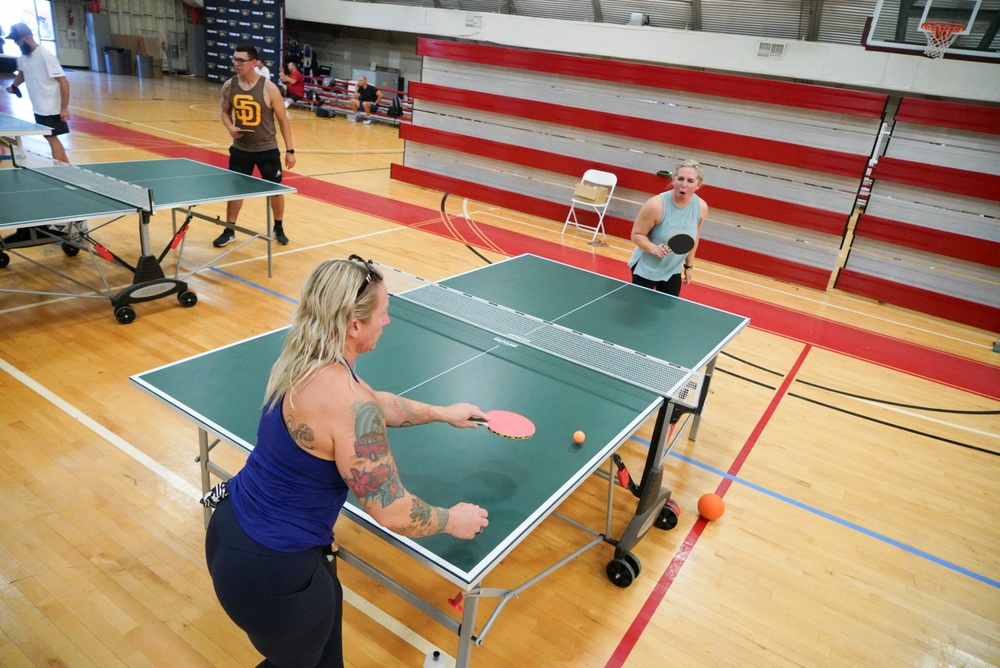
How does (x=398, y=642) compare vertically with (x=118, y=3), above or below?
below

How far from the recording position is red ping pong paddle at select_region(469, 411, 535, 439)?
2523mm

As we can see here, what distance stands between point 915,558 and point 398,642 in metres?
3.07

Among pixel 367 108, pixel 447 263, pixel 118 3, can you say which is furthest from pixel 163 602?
pixel 118 3

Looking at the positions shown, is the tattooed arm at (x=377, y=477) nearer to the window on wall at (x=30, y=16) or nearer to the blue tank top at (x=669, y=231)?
the blue tank top at (x=669, y=231)

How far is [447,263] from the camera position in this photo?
303 inches

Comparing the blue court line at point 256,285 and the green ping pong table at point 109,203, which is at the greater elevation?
the green ping pong table at point 109,203

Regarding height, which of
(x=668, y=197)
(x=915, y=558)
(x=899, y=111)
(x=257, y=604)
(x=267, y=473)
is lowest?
(x=915, y=558)

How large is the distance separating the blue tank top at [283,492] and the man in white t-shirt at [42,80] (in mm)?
7801

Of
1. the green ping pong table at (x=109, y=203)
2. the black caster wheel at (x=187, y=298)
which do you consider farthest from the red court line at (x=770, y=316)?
the black caster wheel at (x=187, y=298)

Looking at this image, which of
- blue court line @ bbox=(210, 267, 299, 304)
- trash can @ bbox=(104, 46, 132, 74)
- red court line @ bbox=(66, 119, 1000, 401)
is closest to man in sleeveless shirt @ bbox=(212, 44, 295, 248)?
blue court line @ bbox=(210, 267, 299, 304)

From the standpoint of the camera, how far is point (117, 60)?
2286cm

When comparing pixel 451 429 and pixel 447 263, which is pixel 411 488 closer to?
pixel 451 429

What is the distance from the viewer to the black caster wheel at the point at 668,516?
374 cm

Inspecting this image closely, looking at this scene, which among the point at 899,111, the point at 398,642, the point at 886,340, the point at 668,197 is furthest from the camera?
the point at 899,111
